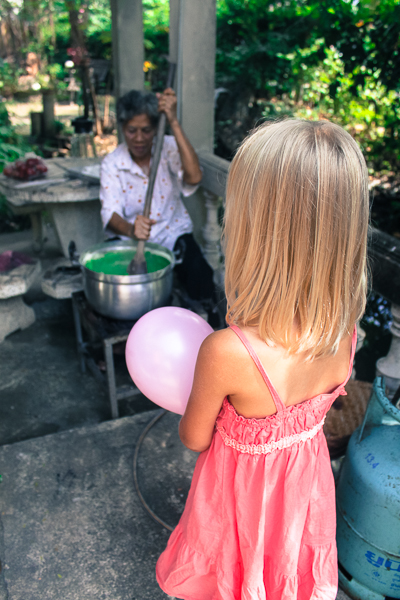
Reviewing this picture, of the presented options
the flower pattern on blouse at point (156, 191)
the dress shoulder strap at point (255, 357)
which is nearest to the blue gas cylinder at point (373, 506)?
the dress shoulder strap at point (255, 357)

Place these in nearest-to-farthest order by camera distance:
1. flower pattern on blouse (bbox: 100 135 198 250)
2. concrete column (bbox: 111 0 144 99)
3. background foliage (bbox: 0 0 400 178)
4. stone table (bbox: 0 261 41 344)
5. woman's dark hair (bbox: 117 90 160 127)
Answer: woman's dark hair (bbox: 117 90 160 127), flower pattern on blouse (bbox: 100 135 198 250), stone table (bbox: 0 261 41 344), background foliage (bbox: 0 0 400 178), concrete column (bbox: 111 0 144 99)

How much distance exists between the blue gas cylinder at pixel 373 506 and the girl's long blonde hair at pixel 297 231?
0.59 meters

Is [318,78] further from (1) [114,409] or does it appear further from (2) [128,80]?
(1) [114,409]

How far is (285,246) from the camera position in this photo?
→ 3.27 ft

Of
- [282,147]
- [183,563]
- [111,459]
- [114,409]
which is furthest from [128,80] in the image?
[183,563]

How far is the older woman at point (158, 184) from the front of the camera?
9.36 feet

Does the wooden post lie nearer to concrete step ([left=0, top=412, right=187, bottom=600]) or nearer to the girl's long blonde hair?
concrete step ([left=0, top=412, right=187, bottom=600])

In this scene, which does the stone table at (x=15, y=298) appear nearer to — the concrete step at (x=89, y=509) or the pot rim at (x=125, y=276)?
the pot rim at (x=125, y=276)

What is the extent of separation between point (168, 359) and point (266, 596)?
0.76 metres

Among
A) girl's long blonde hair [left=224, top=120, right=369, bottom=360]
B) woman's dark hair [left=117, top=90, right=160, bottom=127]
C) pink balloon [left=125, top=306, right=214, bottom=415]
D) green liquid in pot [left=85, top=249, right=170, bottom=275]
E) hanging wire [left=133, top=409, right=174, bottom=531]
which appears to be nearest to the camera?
girl's long blonde hair [left=224, top=120, right=369, bottom=360]

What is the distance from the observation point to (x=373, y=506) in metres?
1.47

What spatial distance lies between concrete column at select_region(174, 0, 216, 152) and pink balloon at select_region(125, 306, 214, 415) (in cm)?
210

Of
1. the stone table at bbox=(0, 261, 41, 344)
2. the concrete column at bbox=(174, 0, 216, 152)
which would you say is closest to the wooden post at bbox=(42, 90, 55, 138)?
the stone table at bbox=(0, 261, 41, 344)

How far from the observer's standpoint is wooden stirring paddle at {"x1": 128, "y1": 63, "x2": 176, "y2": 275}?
2.48 metres
